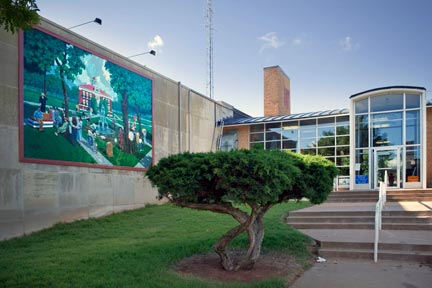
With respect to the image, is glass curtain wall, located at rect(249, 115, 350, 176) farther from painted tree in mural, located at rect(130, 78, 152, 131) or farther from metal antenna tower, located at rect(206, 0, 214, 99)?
painted tree in mural, located at rect(130, 78, 152, 131)

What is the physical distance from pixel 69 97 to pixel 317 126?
527 inches

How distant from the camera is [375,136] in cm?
1780

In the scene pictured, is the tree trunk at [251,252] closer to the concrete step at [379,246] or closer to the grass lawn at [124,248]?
the grass lawn at [124,248]

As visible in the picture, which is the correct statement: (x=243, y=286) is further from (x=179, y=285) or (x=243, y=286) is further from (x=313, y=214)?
(x=313, y=214)

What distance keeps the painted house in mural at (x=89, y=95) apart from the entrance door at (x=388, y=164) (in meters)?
12.3

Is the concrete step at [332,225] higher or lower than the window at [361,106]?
lower

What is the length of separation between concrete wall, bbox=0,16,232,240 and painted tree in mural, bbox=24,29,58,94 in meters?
0.30

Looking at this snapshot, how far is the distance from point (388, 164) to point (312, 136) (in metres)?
4.25

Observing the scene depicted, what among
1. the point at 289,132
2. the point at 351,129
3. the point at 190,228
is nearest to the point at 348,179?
the point at 351,129

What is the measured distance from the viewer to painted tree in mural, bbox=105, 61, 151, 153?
13438 mm

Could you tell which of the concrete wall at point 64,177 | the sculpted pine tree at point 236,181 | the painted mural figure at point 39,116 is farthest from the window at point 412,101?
the painted mural figure at point 39,116

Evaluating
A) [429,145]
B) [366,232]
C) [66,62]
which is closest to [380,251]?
[366,232]

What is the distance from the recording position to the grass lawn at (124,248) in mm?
5340

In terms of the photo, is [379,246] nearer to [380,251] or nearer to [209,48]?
[380,251]
